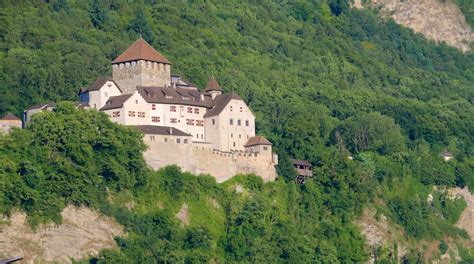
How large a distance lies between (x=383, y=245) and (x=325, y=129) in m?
12.1

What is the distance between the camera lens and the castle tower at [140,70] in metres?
99.5

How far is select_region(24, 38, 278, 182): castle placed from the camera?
95500mm

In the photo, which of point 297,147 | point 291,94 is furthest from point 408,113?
point 297,147

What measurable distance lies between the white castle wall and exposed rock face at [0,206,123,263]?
5.25 meters

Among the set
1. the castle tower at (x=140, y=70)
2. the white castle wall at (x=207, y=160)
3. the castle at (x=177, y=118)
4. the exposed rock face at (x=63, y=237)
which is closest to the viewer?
the exposed rock face at (x=63, y=237)

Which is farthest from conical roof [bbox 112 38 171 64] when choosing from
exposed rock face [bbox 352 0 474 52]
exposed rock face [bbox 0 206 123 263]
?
exposed rock face [bbox 352 0 474 52]

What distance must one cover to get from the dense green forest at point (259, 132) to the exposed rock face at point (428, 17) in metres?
9.01

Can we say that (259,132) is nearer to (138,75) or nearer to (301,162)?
(301,162)

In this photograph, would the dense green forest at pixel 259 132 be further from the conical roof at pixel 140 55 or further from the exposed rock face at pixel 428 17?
the exposed rock face at pixel 428 17

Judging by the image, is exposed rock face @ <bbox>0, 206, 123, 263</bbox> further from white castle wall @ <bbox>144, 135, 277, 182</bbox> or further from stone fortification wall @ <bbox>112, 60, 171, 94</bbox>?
stone fortification wall @ <bbox>112, 60, 171, 94</bbox>

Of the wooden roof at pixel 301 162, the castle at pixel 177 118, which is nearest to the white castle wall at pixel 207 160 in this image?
the castle at pixel 177 118

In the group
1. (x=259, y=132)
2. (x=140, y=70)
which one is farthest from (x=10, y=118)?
(x=259, y=132)

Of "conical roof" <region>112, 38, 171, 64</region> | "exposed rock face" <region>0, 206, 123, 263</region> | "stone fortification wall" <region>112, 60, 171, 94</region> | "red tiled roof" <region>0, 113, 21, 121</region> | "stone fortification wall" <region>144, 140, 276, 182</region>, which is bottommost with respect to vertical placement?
"exposed rock face" <region>0, 206, 123, 263</region>

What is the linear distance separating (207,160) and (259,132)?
1260 cm
